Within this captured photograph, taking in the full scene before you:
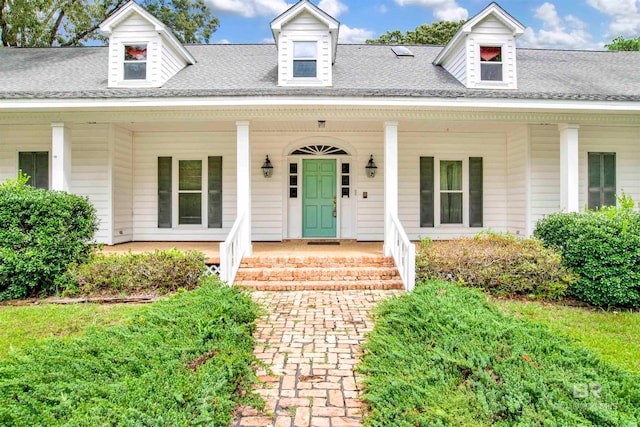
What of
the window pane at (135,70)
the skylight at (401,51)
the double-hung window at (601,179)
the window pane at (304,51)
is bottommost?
the double-hung window at (601,179)

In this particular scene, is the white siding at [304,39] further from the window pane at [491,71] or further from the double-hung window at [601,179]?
the double-hung window at [601,179]

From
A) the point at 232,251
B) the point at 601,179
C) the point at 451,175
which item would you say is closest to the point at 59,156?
the point at 232,251

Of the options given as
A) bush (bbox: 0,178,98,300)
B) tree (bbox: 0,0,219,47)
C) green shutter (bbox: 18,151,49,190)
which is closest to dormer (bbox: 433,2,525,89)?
bush (bbox: 0,178,98,300)

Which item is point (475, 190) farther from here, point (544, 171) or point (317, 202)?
point (317, 202)

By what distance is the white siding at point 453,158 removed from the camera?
9.88 m

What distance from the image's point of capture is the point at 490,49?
28.6 feet

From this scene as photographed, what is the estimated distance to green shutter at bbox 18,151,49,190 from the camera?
9.29m

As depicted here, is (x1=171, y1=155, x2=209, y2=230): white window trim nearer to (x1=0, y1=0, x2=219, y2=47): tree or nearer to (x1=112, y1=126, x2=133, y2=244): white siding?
(x1=112, y1=126, x2=133, y2=244): white siding

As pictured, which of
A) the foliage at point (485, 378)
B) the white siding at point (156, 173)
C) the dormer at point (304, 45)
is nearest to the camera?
the foliage at point (485, 378)

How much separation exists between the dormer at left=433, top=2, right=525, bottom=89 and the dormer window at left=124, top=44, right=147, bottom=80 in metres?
7.30

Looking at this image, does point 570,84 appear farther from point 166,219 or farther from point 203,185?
point 166,219

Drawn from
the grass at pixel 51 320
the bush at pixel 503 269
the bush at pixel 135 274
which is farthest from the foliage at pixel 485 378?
the bush at pixel 135 274

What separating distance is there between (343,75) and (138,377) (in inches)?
317

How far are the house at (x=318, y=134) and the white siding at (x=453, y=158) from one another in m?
0.04
